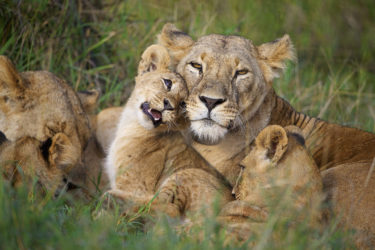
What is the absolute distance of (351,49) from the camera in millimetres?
10305

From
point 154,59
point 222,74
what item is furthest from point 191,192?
point 154,59

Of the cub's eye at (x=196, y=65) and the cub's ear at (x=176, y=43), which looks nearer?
the cub's eye at (x=196, y=65)

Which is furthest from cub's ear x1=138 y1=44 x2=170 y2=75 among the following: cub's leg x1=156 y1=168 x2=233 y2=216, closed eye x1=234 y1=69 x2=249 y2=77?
cub's leg x1=156 y1=168 x2=233 y2=216

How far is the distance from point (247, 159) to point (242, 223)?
622 millimetres

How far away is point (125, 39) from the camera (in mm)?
6637

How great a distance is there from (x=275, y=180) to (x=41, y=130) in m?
1.69

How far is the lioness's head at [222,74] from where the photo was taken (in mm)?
4008

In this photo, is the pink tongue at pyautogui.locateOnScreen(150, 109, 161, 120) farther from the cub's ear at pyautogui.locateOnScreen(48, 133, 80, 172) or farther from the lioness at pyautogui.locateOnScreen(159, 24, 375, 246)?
the cub's ear at pyautogui.locateOnScreen(48, 133, 80, 172)

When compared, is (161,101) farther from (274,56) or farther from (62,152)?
(274,56)

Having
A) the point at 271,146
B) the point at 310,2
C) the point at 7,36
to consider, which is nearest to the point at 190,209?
the point at 271,146

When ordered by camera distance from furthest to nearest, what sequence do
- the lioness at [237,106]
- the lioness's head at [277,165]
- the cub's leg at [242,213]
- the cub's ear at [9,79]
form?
the lioness at [237,106] → the cub's ear at [9,79] → the lioness's head at [277,165] → the cub's leg at [242,213]

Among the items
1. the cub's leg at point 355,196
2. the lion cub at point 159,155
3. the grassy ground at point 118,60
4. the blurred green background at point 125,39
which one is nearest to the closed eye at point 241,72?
the lion cub at point 159,155

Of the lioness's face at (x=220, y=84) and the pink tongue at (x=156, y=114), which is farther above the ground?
the lioness's face at (x=220, y=84)

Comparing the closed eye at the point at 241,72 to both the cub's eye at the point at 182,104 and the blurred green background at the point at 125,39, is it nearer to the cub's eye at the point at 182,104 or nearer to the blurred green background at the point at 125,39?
the cub's eye at the point at 182,104
